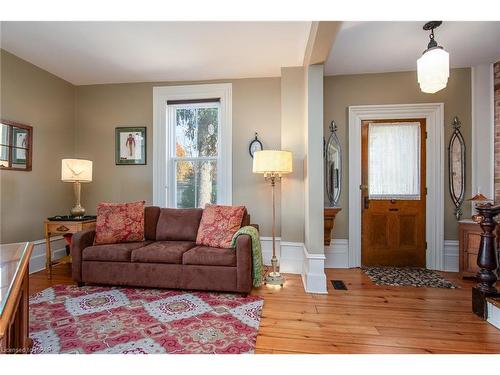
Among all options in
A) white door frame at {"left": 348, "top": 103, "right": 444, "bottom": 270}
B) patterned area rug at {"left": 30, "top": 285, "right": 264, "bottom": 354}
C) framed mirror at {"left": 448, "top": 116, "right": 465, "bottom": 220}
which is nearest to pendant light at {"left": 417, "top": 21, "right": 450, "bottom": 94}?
white door frame at {"left": 348, "top": 103, "right": 444, "bottom": 270}

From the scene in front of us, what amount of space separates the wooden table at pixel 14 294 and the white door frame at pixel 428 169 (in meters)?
3.35

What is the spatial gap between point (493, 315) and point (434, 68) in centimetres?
213

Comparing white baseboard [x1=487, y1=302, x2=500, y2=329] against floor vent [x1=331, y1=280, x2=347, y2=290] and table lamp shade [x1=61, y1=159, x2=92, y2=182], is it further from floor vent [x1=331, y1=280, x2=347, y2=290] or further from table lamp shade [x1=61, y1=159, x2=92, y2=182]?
table lamp shade [x1=61, y1=159, x2=92, y2=182]

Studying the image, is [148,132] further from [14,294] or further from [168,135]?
[14,294]

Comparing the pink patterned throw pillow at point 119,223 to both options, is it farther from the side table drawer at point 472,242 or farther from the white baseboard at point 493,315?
the side table drawer at point 472,242

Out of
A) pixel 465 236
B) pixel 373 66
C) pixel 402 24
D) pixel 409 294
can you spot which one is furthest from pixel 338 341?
pixel 373 66

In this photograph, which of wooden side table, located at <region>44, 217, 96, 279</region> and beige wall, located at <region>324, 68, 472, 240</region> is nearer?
wooden side table, located at <region>44, 217, 96, 279</region>

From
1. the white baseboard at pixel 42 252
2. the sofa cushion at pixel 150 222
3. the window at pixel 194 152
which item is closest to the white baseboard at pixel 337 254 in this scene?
the window at pixel 194 152

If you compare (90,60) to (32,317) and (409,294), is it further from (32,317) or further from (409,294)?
(409,294)

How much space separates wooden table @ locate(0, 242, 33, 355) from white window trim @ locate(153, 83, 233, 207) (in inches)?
82.3

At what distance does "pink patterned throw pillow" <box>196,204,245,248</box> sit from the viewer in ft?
9.03

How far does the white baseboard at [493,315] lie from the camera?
1.95m

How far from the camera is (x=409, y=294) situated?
8.37 ft

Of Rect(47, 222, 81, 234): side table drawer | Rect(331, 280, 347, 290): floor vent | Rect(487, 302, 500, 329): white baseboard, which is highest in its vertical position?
Rect(47, 222, 81, 234): side table drawer
